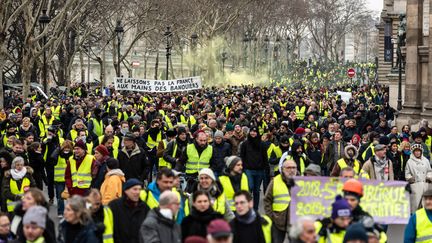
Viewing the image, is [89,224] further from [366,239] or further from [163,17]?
[163,17]

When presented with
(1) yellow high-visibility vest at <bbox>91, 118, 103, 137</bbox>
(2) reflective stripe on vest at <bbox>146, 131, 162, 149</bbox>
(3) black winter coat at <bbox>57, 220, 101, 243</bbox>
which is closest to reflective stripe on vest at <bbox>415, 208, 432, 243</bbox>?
(3) black winter coat at <bbox>57, 220, 101, 243</bbox>

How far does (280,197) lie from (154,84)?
25.8m

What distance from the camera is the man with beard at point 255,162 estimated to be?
1733 centimetres

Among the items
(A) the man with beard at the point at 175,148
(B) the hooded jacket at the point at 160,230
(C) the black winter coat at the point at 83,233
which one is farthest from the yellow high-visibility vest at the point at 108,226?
(A) the man with beard at the point at 175,148

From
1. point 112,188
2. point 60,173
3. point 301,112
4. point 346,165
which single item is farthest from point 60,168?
point 301,112

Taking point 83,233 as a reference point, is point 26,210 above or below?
above

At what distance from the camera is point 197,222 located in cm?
1005

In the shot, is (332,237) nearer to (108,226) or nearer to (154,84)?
(108,226)

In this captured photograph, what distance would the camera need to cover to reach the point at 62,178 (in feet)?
57.0

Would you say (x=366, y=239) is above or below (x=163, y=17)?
below

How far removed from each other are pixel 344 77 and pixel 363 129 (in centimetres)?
7345

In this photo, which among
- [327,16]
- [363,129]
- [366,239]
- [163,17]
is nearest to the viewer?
[366,239]

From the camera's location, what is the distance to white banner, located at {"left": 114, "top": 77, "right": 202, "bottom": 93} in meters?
36.9

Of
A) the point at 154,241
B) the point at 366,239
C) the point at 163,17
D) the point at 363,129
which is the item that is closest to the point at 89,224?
the point at 154,241
